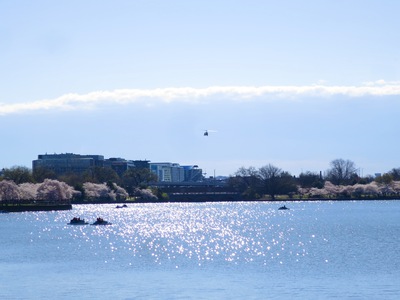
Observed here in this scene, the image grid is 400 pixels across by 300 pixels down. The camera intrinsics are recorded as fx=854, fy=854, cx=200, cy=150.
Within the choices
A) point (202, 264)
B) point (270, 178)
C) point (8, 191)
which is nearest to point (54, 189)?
point (8, 191)

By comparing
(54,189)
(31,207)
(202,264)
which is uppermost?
(54,189)

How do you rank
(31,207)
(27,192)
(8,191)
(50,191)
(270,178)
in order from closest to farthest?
(8,191) → (31,207) → (27,192) → (50,191) → (270,178)

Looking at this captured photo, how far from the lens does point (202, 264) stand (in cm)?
4562

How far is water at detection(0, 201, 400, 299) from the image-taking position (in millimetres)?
35250

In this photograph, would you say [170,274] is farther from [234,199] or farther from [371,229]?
[234,199]

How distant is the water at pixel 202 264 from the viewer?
116ft

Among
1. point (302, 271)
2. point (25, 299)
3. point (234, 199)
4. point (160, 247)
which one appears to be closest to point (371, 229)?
point (160, 247)

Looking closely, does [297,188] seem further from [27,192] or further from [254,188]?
[27,192]

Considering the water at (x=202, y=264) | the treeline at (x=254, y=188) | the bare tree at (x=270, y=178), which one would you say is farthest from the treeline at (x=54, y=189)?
the water at (x=202, y=264)

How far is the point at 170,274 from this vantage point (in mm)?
41125

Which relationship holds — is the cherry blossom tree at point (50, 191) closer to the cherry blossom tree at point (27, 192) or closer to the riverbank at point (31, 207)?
the cherry blossom tree at point (27, 192)

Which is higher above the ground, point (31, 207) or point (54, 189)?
point (54, 189)

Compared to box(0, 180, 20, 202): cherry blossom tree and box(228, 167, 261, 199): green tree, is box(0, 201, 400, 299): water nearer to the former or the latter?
box(0, 180, 20, 202): cherry blossom tree

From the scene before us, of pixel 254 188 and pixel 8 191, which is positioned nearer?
pixel 8 191
